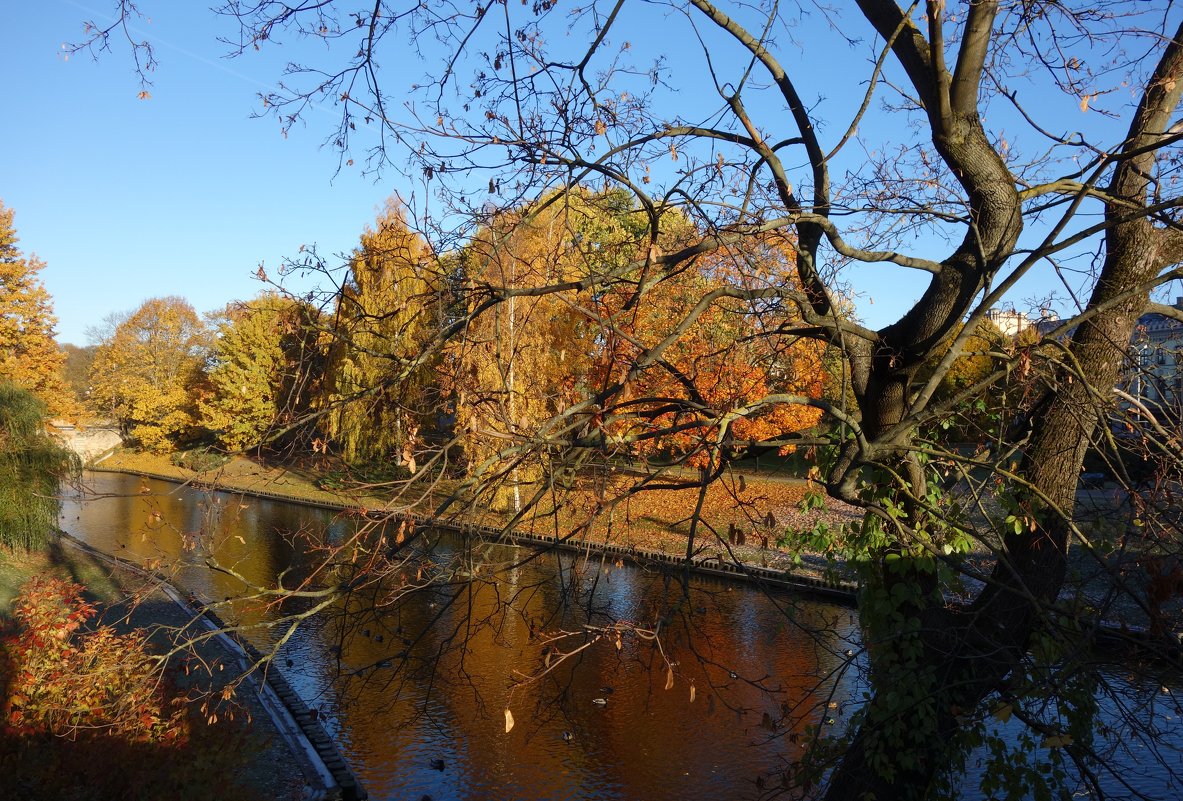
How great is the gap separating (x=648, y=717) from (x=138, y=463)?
33.3m

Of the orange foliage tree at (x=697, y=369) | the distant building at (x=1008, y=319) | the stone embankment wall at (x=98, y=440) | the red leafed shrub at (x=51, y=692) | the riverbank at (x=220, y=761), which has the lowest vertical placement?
the riverbank at (x=220, y=761)

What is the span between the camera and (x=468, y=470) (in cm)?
368

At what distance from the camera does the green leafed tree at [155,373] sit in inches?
1496

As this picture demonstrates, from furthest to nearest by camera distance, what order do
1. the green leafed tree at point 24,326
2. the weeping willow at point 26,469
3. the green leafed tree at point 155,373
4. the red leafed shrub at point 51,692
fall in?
the green leafed tree at point 155,373 < the green leafed tree at point 24,326 < the weeping willow at point 26,469 < the red leafed shrub at point 51,692

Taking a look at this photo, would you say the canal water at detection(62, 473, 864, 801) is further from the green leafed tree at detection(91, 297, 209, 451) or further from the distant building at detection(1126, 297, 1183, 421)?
the green leafed tree at detection(91, 297, 209, 451)

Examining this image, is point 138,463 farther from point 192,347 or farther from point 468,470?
point 468,470

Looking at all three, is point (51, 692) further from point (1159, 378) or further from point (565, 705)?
point (1159, 378)

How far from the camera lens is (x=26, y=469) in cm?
1788

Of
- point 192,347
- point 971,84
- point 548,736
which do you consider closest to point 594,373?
point 971,84

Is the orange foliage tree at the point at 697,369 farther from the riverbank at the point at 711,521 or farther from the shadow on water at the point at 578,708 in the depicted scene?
the shadow on water at the point at 578,708

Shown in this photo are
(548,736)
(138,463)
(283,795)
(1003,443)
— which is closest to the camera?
(1003,443)

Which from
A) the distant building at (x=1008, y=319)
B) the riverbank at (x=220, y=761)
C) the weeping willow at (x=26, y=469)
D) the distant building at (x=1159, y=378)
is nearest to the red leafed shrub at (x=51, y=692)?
the riverbank at (x=220, y=761)

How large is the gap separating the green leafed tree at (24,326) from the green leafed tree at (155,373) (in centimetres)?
843

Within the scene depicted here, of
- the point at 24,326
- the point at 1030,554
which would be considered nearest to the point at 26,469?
the point at 24,326
